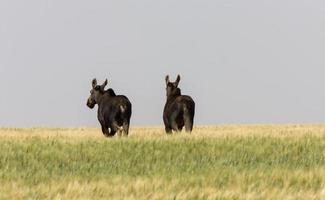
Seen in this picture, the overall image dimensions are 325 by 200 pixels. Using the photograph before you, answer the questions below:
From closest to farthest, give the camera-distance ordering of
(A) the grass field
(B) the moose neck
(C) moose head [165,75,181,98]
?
(A) the grass field < (C) moose head [165,75,181,98] < (B) the moose neck

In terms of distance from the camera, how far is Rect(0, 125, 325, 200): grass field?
7059 mm

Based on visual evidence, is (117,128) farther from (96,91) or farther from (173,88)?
(173,88)

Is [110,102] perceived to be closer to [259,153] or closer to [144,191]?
[259,153]

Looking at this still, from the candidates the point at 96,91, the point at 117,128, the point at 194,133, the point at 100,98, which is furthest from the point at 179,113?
the point at 96,91

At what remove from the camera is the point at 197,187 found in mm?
7320

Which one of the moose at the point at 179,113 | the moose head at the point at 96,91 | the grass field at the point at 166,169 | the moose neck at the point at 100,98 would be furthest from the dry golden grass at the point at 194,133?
the grass field at the point at 166,169

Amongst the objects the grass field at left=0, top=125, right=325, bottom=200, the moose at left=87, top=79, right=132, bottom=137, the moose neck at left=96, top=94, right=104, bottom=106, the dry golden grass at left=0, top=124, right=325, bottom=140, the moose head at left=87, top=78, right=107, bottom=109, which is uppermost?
the moose head at left=87, top=78, right=107, bottom=109

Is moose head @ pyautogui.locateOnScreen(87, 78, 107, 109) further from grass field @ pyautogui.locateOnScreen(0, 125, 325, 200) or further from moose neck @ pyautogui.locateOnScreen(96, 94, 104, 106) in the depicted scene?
grass field @ pyautogui.locateOnScreen(0, 125, 325, 200)

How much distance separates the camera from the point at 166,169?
9.29m

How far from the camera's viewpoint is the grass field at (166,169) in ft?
23.2

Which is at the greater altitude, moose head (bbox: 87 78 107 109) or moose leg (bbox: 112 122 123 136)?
moose head (bbox: 87 78 107 109)

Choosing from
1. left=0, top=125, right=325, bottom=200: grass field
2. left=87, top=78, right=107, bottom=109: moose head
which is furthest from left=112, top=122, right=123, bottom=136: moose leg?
left=0, top=125, right=325, bottom=200: grass field

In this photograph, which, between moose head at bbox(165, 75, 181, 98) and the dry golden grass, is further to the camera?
moose head at bbox(165, 75, 181, 98)

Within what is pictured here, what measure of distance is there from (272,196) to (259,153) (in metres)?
5.16
